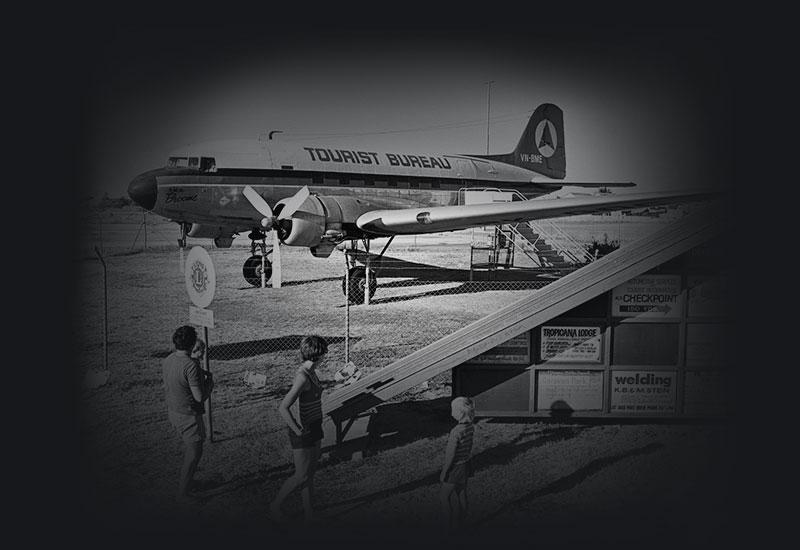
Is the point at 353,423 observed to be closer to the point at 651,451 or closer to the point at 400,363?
the point at 400,363

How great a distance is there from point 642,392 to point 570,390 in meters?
0.81

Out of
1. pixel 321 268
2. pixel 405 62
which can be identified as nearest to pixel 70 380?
pixel 405 62

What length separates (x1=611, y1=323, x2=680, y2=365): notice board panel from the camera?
6.34 meters

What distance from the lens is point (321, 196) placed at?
12164mm

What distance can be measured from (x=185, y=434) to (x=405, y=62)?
4422 millimetres

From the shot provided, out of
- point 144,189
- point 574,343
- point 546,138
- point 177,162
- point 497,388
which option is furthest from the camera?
point 177,162

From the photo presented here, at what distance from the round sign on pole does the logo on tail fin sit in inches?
207

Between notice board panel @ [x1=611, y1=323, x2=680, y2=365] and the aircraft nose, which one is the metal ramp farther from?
the aircraft nose

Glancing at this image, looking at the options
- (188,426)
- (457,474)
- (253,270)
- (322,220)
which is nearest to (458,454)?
(457,474)

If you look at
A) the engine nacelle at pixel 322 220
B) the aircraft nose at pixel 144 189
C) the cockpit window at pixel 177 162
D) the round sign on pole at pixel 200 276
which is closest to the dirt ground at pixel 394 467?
the round sign on pole at pixel 200 276

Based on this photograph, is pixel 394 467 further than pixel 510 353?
No

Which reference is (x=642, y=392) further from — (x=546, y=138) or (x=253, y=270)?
(x=253, y=270)

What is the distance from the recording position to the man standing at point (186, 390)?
4.92 metres

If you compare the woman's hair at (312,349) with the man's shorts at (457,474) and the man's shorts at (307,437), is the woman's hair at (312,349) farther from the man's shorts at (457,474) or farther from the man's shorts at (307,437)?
the man's shorts at (457,474)
